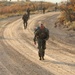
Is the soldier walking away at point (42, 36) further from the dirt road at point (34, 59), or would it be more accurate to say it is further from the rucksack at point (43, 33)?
the dirt road at point (34, 59)

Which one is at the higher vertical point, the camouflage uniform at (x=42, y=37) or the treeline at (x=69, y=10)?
the camouflage uniform at (x=42, y=37)

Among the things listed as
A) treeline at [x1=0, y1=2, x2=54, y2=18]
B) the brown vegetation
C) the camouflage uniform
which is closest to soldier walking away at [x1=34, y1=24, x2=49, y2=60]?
the camouflage uniform

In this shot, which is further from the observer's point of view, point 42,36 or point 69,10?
point 69,10

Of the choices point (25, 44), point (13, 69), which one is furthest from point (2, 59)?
point (25, 44)

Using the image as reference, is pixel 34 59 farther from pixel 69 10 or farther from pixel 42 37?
pixel 69 10

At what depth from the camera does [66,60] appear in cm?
1273

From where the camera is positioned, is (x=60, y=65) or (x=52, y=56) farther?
(x=52, y=56)

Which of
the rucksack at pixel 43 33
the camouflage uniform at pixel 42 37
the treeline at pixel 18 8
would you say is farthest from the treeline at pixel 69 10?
the treeline at pixel 18 8

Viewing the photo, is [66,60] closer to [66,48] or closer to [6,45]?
[66,48]

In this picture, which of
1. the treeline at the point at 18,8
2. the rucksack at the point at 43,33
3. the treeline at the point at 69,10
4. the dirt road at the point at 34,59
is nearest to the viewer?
the dirt road at the point at 34,59

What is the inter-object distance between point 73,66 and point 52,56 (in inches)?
97.0

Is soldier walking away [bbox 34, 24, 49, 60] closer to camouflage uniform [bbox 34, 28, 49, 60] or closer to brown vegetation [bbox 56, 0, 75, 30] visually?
camouflage uniform [bbox 34, 28, 49, 60]

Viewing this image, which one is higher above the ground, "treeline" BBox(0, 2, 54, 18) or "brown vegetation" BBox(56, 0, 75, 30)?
"brown vegetation" BBox(56, 0, 75, 30)

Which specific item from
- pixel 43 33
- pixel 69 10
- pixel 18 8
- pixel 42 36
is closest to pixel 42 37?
pixel 42 36
